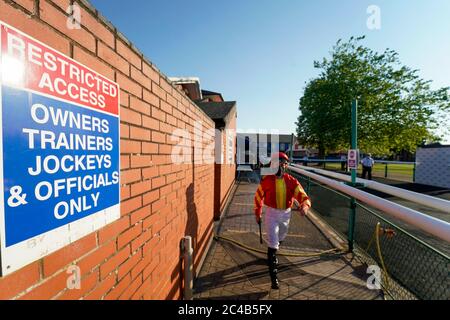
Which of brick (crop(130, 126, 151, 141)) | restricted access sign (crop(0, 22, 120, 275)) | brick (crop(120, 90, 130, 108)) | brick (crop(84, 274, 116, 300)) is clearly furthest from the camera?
brick (crop(130, 126, 151, 141))

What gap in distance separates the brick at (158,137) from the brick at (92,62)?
2.20ft

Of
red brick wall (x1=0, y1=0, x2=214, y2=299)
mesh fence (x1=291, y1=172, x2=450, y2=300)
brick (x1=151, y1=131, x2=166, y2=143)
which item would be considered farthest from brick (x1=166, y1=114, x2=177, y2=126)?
mesh fence (x1=291, y1=172, x2=450, y2=300)

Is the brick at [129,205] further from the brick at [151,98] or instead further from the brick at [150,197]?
the brick at [151,98]

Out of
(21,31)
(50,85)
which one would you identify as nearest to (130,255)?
(50,85)

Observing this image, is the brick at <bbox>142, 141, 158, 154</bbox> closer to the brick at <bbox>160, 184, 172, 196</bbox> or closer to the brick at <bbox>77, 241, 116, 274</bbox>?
the brick at <bbox>160, 184, 172, 196</bbox>

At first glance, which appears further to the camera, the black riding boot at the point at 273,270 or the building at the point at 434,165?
the building at the point at 434,165

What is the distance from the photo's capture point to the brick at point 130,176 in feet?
5.02

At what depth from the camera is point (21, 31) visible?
86 cm

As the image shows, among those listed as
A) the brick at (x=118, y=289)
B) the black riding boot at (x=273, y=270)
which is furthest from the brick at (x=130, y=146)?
the black riding boot at (x=273, y=270)

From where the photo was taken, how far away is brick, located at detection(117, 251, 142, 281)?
1.52m

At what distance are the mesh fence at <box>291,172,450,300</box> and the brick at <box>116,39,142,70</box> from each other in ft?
11.9

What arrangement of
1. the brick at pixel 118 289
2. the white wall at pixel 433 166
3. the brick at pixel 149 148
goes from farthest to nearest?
the white wall at pixel 433 166, the brick at pixel 149 148, the brick at pixel 118 289

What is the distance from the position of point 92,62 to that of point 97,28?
231 millimetres
